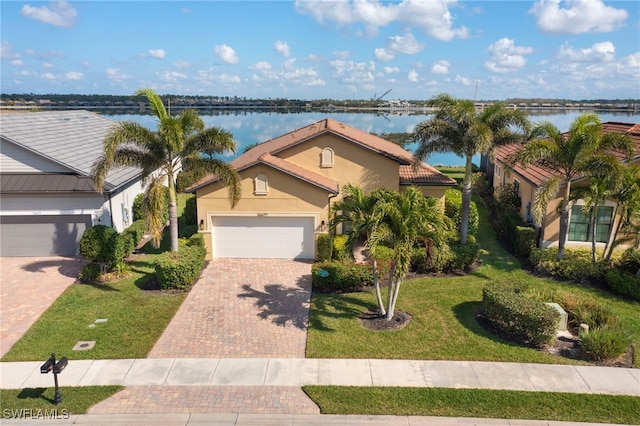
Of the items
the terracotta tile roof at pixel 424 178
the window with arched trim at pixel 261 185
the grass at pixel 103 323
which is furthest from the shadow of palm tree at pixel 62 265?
the terracotta tile roof at pixel 424 178

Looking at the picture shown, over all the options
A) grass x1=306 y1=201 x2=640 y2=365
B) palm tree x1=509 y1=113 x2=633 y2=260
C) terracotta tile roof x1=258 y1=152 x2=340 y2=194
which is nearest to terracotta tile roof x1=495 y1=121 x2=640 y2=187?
palm tree x1=509 y1=113 x2=633 y2=260

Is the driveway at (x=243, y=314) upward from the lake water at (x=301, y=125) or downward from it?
downward

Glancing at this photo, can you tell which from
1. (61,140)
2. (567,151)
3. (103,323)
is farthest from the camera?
(61,140)

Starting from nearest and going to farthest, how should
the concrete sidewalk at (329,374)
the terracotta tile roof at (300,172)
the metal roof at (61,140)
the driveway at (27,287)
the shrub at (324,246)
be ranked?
the concrete sidewalk at (329,374)
the driveway at (27,287)
the terracotta tile roof at (300,172)
the shrub at (324,246)
the metal roof at (61,140)

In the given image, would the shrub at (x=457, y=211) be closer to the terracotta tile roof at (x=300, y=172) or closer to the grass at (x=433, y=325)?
the grass at (x=433, y=325)

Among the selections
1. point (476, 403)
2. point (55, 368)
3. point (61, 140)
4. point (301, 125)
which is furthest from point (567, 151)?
point (301, 125)

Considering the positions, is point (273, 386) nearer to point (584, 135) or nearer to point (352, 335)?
point (352, 335)

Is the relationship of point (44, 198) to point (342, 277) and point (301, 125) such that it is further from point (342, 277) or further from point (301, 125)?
point (301, 125)
